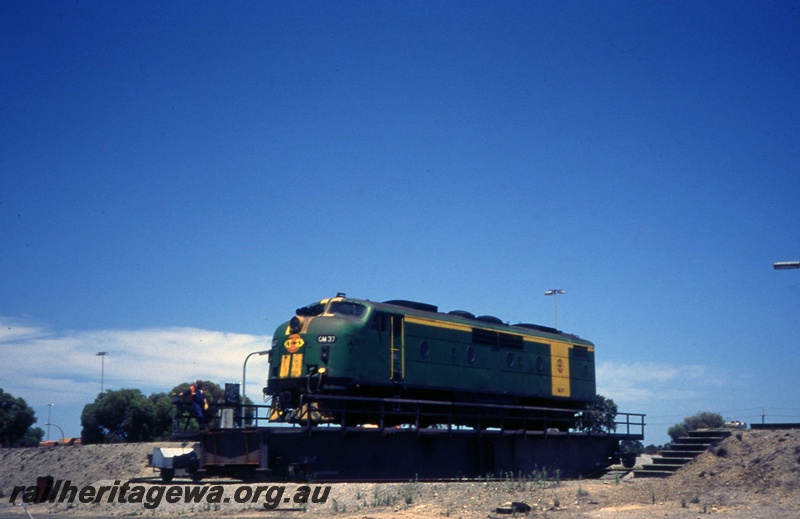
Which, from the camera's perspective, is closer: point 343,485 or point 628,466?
point 343,485

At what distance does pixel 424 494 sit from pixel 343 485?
2245 millimetres

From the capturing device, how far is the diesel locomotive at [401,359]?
20.9 meters

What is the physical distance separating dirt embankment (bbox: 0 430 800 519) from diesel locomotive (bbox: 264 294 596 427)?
302 centimetres

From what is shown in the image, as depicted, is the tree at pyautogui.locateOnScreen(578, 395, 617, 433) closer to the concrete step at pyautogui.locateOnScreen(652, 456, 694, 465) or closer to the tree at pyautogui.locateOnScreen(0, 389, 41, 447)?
the concrete step at pyautogui.locateOnScreen(652, 456, 694, 465)

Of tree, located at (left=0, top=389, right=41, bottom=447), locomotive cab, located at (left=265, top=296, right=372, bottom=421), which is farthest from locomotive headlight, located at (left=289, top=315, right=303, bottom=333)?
tree, located at (left=0, top=389, right=41, bottom=447)

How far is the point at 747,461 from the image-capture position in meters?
18.3

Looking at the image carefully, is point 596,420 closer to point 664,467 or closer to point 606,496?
point 664,467

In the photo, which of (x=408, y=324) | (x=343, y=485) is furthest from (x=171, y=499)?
(x=408, y=324)

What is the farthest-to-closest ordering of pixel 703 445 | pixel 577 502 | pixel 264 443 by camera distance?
pixel 703 445
pixel 264 443
pixel 577 502

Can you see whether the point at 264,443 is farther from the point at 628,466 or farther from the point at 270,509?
the point at 628,466

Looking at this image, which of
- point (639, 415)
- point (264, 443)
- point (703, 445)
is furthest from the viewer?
point (639, 415)

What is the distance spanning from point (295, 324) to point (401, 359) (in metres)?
3.29

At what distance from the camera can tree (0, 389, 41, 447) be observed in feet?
198

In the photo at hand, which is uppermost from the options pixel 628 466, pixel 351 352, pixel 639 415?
pixel 351 352
